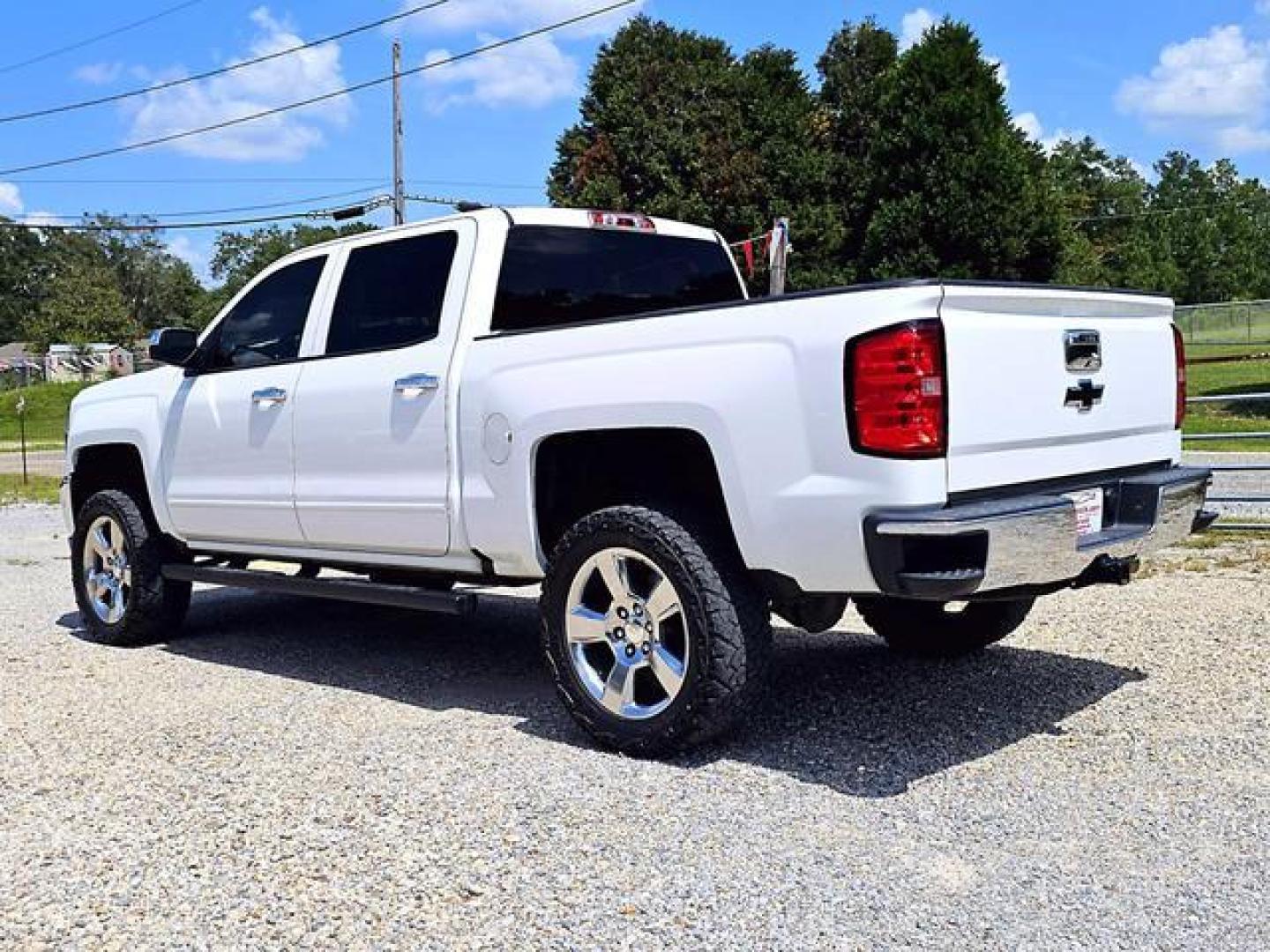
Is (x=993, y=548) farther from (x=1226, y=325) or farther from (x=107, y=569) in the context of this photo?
(x=1226, y=325)

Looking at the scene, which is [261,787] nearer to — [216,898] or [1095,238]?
[216,898]

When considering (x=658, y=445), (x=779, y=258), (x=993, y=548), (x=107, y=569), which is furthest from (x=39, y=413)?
(x=993, y=548)

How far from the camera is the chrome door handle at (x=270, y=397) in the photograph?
592cm

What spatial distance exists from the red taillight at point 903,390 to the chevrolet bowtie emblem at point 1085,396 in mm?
728

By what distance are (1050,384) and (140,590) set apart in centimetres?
485

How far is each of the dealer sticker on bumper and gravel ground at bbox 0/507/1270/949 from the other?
0.79 metres

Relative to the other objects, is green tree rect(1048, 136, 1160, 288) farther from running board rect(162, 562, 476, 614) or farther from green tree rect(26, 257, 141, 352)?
green tree rect(26, 257, 141, 352)

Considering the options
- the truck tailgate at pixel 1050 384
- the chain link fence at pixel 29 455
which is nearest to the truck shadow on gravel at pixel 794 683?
the truck tailgate at pixel 1050 384

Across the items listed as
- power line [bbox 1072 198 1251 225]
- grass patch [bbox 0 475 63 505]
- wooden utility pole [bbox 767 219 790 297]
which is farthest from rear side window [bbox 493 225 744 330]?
power line [bbox 1072 198 1251 225]

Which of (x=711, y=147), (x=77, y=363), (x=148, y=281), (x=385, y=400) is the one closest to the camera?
(x=385, y=400)

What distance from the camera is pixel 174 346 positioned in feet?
21.4

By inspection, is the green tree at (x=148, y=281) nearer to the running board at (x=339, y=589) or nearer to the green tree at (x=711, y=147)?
the green tree at (x=711, y=147)

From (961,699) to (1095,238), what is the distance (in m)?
65.0

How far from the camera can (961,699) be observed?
17.2ft
